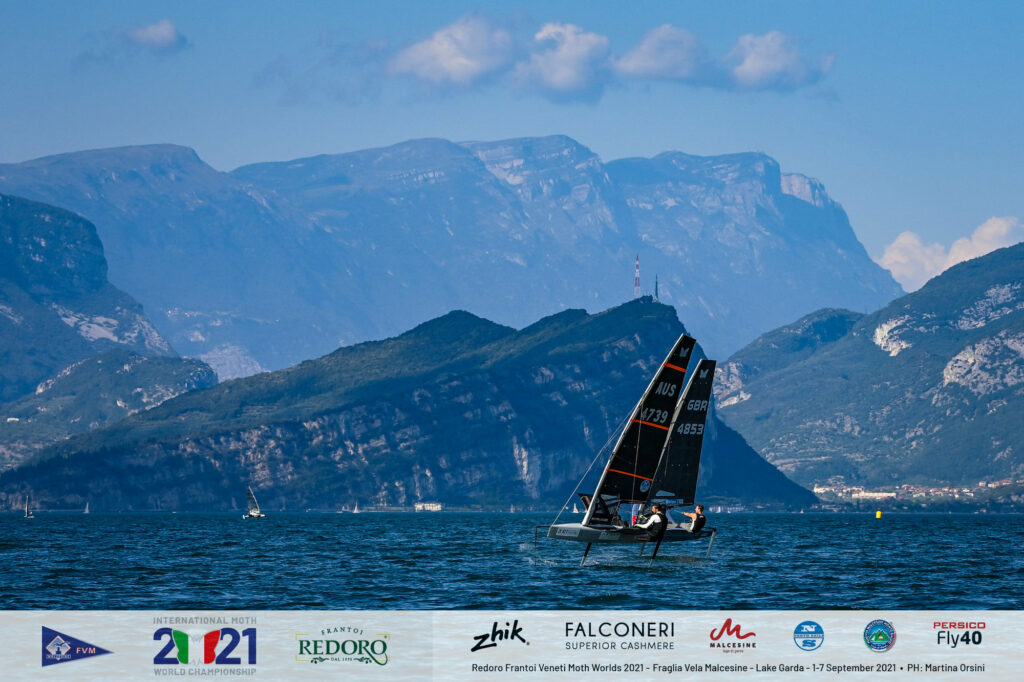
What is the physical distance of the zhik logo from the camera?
74.2 metres

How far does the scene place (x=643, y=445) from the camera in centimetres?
12700

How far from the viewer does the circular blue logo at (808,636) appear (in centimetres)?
7362

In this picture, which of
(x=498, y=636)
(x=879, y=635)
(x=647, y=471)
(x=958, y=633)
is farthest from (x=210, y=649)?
(x=647, y=471)

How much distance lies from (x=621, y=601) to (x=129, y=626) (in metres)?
32.7

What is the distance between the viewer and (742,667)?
70062 millimetres

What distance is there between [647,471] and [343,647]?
5725 centimetres

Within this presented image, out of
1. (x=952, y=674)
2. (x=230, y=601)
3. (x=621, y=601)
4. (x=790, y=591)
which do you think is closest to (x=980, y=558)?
(x=790, y=591)

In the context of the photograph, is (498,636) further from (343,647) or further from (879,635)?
(879,635)

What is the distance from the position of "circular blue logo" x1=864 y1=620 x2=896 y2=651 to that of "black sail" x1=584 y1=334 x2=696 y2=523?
46.7m

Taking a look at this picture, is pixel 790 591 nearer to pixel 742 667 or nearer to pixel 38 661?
pixel 742 667

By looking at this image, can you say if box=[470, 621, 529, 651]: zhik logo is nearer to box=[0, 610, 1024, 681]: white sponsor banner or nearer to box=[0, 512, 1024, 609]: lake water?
→ box=[0, 610, 1024, 681]: white sponsor banner

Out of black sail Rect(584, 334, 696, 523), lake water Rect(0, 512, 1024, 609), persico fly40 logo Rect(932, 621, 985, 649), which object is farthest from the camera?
black sail Rect(584, 334, 696, 523)

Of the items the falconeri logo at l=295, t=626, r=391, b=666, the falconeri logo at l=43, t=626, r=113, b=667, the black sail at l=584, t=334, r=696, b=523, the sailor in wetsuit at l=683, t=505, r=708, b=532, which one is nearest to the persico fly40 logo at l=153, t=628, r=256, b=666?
the falconeri logo at l=295, t=626, r=391, b=666

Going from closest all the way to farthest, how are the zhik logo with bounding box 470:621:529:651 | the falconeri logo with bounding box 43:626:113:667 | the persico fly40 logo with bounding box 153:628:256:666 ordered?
the persico fly40 logo with bounding box 153:628:256:666
the falconeri logo with bounding box 43:626:113:667
the zhik logo with bounding box 470:621:529:651
